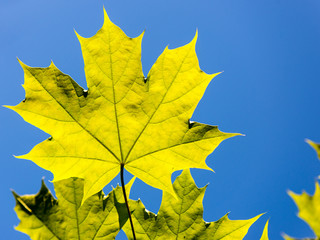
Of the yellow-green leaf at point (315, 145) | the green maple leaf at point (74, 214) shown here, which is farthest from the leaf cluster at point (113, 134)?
the yellow-green leaf at point (315, 145)

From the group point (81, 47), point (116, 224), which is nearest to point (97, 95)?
point (81, 47)

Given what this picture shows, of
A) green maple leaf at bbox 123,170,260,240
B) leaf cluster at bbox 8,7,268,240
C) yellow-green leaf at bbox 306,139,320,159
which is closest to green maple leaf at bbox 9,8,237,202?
leaf cluster at bbox 8,7,268,240

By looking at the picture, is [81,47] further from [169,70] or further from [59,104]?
[169,70]

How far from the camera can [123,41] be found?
1896mm

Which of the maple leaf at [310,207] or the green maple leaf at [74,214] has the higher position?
the green maple leaf at [74,214]

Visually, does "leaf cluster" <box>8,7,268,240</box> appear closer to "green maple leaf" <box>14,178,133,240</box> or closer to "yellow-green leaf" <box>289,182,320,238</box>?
"green maple leaf" <box>14,178,133,240</box>

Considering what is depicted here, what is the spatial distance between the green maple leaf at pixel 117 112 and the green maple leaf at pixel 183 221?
202mm

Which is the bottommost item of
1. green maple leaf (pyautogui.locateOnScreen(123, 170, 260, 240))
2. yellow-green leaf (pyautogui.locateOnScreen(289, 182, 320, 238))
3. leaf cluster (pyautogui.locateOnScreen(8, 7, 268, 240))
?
yellow-green leaf (pyautogui.locateOnScreen(289, 182, 320, 238))

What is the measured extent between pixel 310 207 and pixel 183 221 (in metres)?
1.03

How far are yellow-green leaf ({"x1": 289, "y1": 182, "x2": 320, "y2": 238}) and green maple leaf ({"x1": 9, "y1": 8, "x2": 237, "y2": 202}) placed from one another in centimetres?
71

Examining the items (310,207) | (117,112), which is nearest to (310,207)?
(310,207)

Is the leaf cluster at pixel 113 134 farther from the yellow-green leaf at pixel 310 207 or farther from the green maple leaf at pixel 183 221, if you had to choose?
the yellow-green leaf at pixel 310 207

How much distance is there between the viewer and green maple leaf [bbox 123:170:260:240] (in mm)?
1979

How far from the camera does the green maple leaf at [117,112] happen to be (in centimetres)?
183
